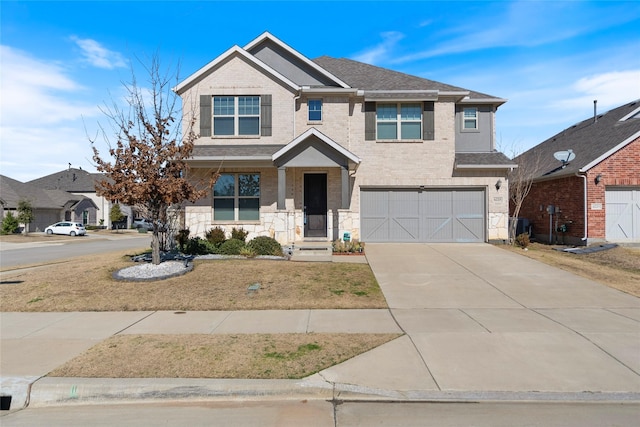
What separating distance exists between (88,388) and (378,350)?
12.7 feet

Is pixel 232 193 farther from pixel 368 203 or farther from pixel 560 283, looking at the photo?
pixel 560 283

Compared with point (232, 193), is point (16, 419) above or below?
below

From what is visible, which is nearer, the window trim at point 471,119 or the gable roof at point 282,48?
the gable roof at point 282,48

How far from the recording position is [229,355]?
5.82 metres

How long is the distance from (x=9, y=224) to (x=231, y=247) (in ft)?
112

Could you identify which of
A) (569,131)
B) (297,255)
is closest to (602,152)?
(569,131)

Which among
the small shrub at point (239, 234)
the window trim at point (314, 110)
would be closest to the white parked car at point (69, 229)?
the small shrub at point (239, 234)

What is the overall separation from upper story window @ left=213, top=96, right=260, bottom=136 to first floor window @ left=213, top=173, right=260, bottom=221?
1.86 meters

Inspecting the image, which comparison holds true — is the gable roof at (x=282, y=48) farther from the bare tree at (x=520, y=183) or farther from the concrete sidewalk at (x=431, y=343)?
the concrete sidewalk at (x=431, y=343)

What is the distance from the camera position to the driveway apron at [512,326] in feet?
16.9

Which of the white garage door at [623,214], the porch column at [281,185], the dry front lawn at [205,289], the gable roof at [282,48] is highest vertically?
the gable roof at [282,48]

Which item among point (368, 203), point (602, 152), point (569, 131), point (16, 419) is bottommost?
point (16, 419)

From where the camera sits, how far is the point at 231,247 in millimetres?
14141

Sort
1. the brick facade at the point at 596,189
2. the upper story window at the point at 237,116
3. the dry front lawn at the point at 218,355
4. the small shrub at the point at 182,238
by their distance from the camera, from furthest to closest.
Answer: the brick facade at the point at 596,189 → the upper story window at the point at 237,116 → the small shrub at the point at 182,238 → the dry front lawn at the point at 218,355
